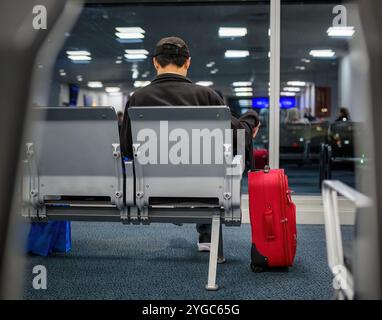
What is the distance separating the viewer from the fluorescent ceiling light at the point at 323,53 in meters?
11.1

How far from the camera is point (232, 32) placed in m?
8.95

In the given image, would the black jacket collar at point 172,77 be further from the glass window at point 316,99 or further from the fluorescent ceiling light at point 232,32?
the fluorescent ceiling light at point 232,32

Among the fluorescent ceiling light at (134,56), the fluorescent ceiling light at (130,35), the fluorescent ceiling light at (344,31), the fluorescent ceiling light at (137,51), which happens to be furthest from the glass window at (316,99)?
the fluorescent ceiling light at (134,56)

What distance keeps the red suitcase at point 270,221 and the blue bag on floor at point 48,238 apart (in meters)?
1.17

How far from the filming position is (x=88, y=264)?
264cm

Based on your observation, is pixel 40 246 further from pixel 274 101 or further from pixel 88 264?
pixel 274 101

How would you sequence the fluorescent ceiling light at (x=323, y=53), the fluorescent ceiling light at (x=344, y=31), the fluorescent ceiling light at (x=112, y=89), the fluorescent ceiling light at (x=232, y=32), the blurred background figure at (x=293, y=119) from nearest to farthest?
the fluorescent ceiling light at (x=344, y=31) → the blurred background figure at (x=293, y=119) → the fluorescent ceiling light at (x=232, y=32) → the fluorescent ceiling light at (x=323, y=53) → the fluorescent ceiling light at (x=112, y=89)

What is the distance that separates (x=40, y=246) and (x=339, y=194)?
223 cm

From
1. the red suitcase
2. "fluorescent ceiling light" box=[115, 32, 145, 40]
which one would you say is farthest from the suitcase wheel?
"fluorescent ceiling light" box=[115, 32, 145, 40]

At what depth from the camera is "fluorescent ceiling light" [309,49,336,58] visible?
11055 millimetres

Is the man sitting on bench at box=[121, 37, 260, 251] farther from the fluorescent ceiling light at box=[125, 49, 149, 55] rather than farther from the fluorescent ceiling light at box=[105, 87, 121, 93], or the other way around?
the fluorescent ceiling light at box=[105, 87, 121, 93]

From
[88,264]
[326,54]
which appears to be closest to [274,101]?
[88,264]

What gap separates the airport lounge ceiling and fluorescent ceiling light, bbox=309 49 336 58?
0.45ft

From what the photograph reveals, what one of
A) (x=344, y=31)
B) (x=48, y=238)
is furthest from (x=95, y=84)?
(x=48, y=238)
